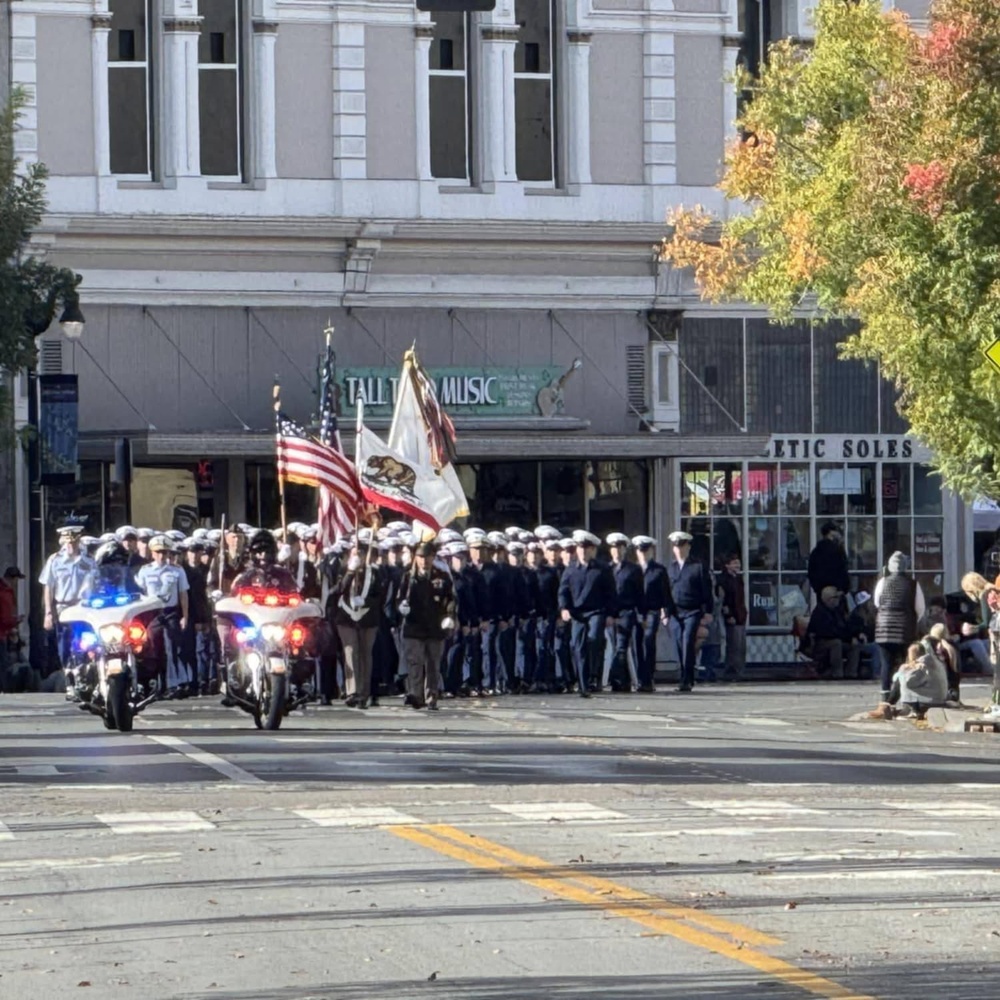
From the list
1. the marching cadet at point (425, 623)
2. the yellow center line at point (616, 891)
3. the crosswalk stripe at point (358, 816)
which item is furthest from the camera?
the marching cadet at point (425, 623)

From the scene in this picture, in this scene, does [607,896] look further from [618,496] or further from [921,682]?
[618,496]

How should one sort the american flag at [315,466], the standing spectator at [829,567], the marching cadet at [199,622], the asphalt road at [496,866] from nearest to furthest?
the asphalt road at [496,866] → the american flag at [315,466] → the marching cadet at [199,622] → the standing spectator at [829,567]

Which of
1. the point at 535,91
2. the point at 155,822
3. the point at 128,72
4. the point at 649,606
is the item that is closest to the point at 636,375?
the point at 535,91

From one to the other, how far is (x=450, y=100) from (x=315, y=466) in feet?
34.3

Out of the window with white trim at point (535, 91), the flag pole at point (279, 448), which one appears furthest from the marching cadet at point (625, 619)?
the window with white trim at point (535, 91)

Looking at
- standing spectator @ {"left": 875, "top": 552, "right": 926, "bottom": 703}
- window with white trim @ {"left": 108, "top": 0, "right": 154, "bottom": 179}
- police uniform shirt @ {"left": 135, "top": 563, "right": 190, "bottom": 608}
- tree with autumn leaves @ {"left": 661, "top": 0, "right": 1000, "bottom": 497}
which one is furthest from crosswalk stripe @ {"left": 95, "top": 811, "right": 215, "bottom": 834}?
window with white trim @ {"left": 108, "top": 0, "right": 154, "bottom": 179}

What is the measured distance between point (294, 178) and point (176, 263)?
2078 mm

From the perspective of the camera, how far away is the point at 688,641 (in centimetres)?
3125

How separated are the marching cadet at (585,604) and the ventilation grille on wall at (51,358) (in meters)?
8.77

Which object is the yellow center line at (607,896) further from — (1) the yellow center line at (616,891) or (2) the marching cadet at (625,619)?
(2) the marching cadet at (625,619)

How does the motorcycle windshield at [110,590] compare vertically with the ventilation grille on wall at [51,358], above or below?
below

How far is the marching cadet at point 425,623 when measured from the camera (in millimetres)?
26828

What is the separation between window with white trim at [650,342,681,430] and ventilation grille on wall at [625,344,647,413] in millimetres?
131

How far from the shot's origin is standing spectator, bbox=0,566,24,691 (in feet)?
104
